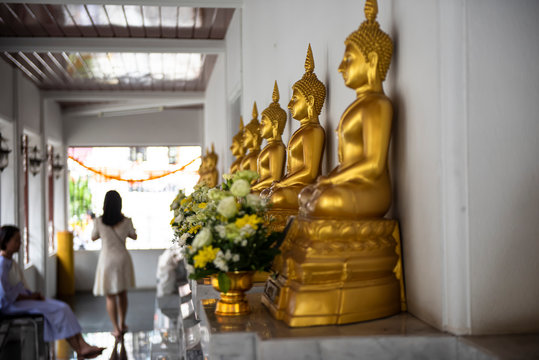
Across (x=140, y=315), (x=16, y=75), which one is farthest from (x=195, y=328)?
(x=16, y=75)

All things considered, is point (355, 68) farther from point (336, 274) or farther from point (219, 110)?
point (219, 110)

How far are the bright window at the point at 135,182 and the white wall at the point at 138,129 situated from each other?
1.22 feet

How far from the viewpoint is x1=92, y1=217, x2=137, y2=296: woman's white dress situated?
21.0ft

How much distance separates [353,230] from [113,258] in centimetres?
513

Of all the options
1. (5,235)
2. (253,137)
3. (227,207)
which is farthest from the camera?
(5,235)

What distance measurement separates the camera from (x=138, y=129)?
11516 mm

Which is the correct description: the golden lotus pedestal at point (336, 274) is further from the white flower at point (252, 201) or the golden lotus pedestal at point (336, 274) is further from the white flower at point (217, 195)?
the white flower at point (217, 195)

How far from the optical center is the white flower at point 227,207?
1.83m

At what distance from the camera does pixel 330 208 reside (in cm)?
172

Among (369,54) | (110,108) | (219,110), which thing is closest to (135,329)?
(219,110)

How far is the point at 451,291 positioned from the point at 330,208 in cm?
40

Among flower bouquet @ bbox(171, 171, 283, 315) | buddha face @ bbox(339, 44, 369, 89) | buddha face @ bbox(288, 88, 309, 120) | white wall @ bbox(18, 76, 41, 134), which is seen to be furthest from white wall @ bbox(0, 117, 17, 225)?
buddha face @ bbox(339, 44, 369, 89)

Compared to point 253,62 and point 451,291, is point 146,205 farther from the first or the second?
point 451,291

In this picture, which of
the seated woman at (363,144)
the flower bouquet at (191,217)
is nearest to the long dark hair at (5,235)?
the flower bouquet at (191,217)
